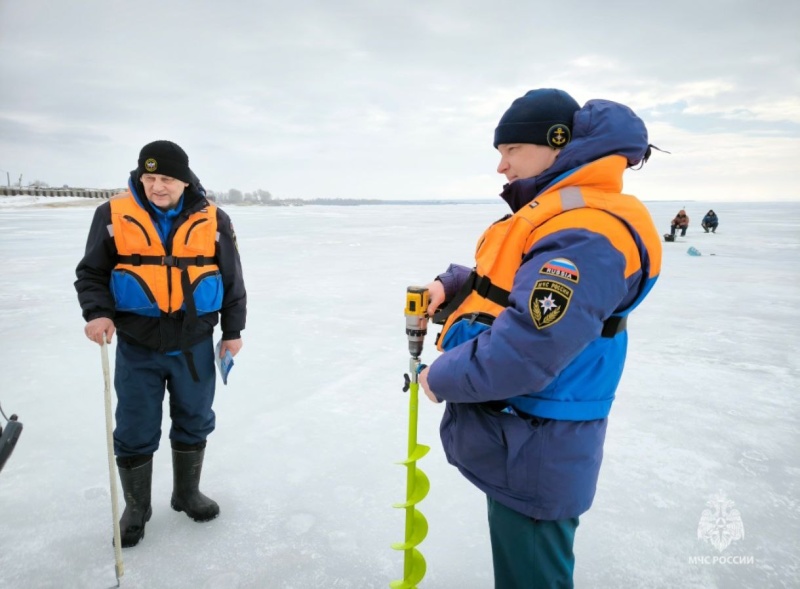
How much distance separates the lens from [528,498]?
136cm

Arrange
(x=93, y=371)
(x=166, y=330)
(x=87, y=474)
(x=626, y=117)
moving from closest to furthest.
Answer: (x=626, y=117), (x=166, y=330), (x=87, y=474), (x=93, y=371)

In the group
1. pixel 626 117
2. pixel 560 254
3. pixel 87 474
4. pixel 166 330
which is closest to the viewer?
pixel 560 254

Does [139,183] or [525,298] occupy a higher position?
[139,183]

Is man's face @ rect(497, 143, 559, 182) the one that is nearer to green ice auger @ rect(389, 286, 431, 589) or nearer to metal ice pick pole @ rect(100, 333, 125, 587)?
green ice auger @ rect(389, 286, 431, 589)

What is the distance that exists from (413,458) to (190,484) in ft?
4.34

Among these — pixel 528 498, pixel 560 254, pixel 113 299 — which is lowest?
pixel 528 498

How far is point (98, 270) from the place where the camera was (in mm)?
2193

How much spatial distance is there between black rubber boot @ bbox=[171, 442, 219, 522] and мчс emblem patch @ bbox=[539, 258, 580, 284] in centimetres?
207

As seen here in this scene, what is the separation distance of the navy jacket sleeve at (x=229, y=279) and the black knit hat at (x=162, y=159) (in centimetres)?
30

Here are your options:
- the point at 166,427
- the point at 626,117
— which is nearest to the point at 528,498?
the point at 626,117

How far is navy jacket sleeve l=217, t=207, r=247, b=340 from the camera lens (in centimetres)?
239

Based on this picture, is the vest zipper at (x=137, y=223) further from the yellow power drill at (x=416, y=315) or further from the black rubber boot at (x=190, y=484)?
the yellow power drill at (x=416, y=315)

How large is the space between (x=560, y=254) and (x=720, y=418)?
3119mm

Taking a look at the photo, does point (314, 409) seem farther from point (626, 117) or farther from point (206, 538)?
point (626, 117)
